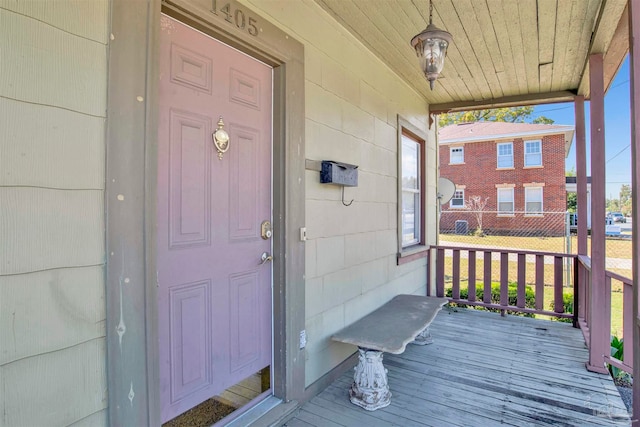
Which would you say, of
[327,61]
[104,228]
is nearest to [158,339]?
[104,228]

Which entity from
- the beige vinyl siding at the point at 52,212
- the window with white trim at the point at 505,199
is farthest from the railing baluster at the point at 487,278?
the window with white trim at the point at 505,199

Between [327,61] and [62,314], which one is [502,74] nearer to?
[327,61]

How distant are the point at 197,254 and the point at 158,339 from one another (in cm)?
41

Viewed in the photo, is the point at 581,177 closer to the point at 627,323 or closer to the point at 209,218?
the point at 627,323

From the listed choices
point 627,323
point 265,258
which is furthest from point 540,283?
point 265,258

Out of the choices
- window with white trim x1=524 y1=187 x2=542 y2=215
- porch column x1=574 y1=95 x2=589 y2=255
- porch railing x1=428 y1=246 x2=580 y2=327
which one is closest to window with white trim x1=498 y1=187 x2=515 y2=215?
window with white trim x1=524 y1=187 x2=542 y2=215

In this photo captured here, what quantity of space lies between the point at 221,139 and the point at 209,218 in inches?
16.0

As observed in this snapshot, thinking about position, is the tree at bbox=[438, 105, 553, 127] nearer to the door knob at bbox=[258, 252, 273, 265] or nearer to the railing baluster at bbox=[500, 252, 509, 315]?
the railing baluster at bbox=[500, 252, 509, 315]

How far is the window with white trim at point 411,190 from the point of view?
13.8ft

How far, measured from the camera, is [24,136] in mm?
1021

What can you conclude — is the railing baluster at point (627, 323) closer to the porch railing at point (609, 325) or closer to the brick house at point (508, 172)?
the porch railing at point (609, 325)

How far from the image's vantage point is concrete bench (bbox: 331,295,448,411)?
221cm

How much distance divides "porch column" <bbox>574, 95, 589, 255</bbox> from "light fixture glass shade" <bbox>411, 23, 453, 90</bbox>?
229cm

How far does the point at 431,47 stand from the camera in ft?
7.07
